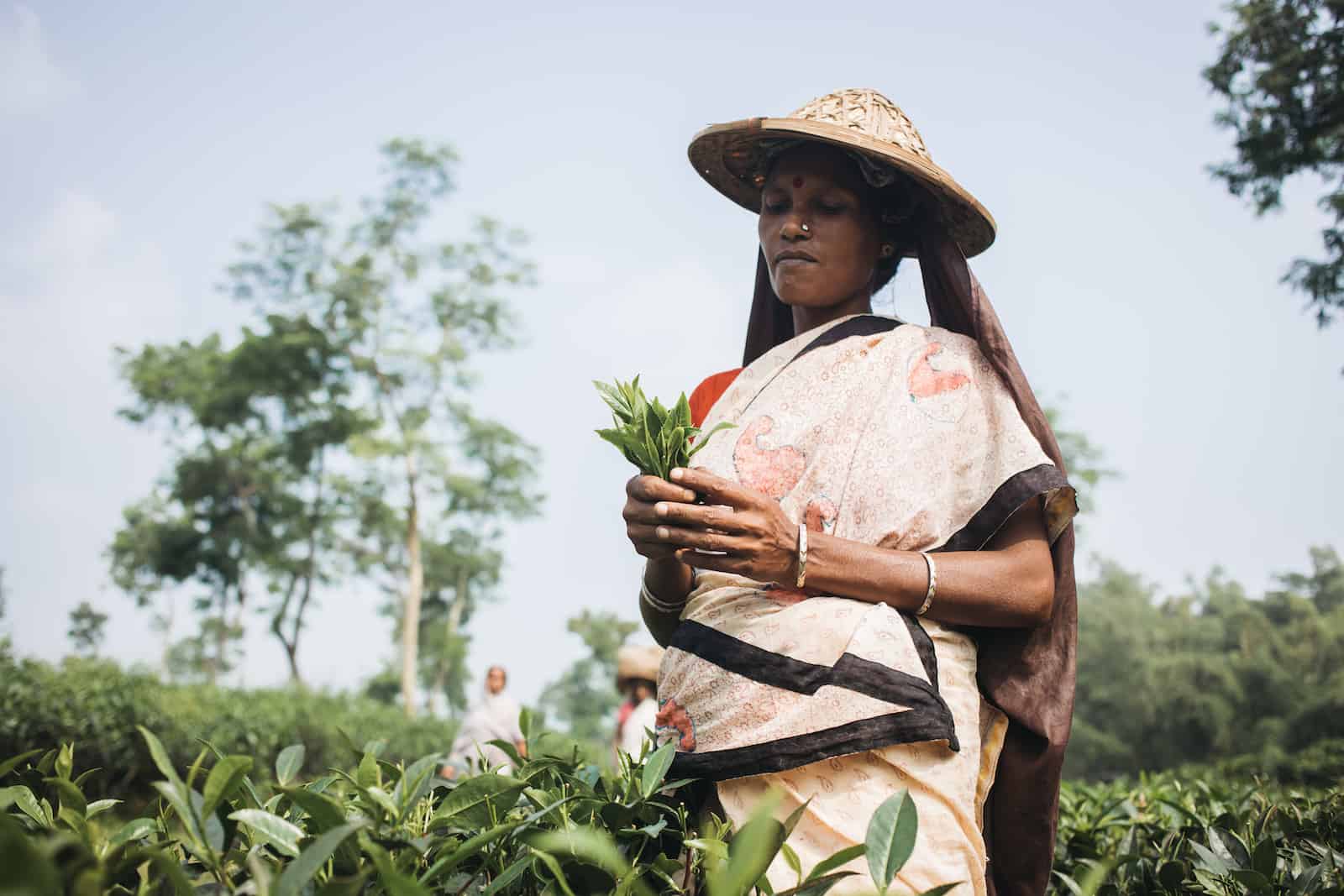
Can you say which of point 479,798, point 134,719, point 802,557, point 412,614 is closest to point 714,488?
point 802,557

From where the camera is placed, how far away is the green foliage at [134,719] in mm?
9023

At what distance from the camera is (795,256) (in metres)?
1.98

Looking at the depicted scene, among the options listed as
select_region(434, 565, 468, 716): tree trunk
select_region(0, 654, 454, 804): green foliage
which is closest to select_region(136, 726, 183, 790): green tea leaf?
select_region(0, 654, 454, 804): green foliage

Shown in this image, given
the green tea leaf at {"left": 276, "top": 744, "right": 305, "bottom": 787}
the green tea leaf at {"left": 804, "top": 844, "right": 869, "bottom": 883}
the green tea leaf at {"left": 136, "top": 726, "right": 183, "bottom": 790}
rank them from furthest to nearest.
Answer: the green tea leaf at {"left": 276, "top": 744, "right": 305, "bottom": 787}
the green tea leaf at {"left": 804, "top": 844, "right": 869, "bottom": 883}
the green tea leaf at {"left": 136, "top": 726, "right": 183, "bottom": 790}

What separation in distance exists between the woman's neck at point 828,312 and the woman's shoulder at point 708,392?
19 cm

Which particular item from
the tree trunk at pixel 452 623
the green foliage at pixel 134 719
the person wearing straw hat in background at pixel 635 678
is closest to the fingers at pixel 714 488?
the person wearing straw hat in background at pixel 635 678

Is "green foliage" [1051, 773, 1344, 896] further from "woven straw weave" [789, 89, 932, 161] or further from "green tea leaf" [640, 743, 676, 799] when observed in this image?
"woven straw weave" [789, 89, 932, 161]

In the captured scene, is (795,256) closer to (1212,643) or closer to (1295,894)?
(1295,894)

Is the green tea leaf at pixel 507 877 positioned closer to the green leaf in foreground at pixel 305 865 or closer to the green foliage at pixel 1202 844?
the green leaf in foreground at pixel 305 865

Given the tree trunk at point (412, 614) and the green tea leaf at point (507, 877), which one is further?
the tree trunk at point (412, 614)

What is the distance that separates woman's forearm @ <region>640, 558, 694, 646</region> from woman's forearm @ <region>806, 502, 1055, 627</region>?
33 cm

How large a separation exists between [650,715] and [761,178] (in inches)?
223

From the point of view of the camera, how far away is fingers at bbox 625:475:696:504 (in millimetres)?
1440

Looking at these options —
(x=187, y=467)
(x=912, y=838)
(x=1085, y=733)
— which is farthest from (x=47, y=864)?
(x=187, y=467)
